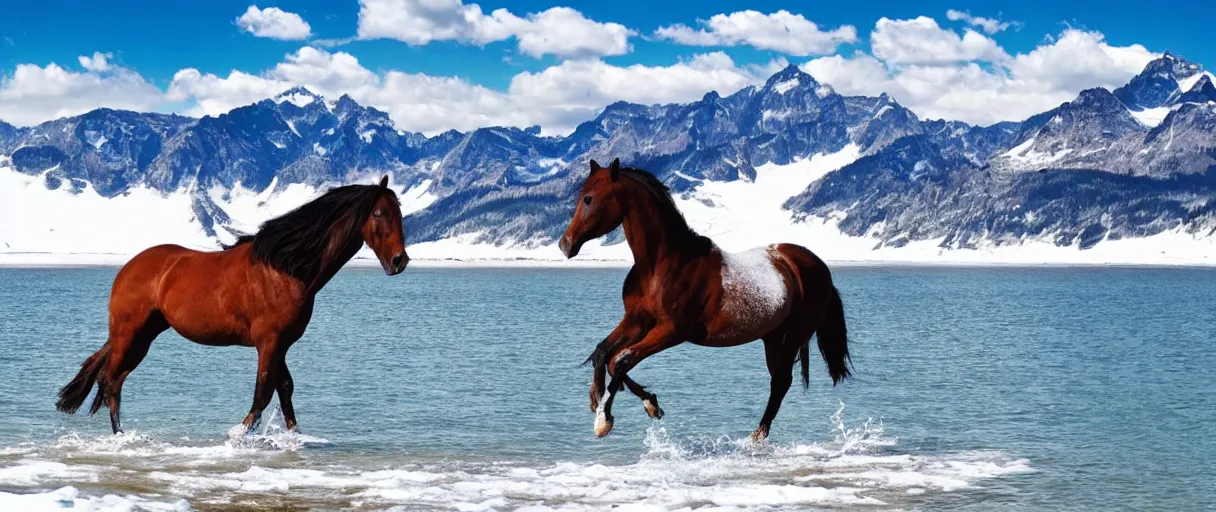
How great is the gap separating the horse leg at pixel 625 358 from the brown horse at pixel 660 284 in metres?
0.01

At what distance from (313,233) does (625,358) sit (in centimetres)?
475

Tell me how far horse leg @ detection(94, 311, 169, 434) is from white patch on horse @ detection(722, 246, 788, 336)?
27.2 feet

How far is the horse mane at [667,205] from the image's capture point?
50.3ft

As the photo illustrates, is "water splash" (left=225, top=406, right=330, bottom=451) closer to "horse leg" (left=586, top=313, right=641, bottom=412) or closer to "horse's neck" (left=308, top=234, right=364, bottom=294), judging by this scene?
"horse's neck" (left=308, top=234, right=364, bottom=294)

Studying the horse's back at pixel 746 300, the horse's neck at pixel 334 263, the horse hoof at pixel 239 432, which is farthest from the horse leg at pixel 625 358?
the horse hoof at pixel 239 432

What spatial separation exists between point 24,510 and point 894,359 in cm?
3246

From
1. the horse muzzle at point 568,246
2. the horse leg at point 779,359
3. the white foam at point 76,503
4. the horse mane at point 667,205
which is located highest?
the horse mane at point 667,205

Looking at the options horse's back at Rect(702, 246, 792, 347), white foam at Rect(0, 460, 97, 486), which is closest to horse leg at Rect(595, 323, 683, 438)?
horse's back at Rect(702, 246, 792, 347)

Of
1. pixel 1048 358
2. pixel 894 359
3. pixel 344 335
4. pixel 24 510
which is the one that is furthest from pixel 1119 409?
pixel 344 335

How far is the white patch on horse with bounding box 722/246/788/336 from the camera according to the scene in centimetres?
1556

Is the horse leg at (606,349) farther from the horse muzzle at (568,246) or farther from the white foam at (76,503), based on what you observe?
the white foam at (76,503)

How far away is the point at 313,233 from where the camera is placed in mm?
16250

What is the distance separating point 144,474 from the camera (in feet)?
51.8

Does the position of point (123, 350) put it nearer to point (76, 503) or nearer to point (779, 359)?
point (76, 503)
